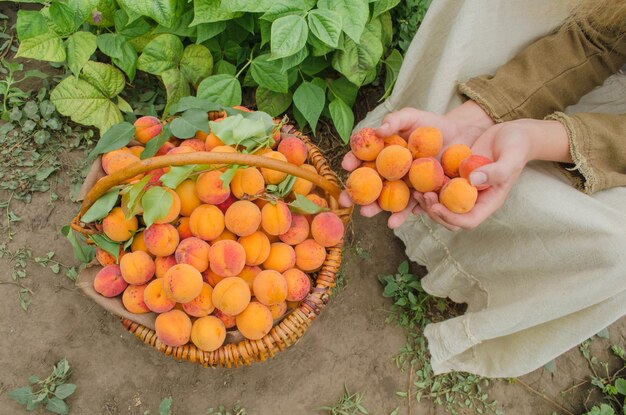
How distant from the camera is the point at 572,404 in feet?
5.08

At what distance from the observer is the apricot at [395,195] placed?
1.03m

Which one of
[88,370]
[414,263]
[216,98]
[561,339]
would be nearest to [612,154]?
[561,339]

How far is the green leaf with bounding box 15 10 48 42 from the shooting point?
126 cm

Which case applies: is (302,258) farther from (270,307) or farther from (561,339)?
(561,339)

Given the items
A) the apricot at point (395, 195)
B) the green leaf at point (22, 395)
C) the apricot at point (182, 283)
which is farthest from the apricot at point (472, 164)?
the green leaf at point (22, 395)

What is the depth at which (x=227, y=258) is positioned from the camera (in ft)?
3.34

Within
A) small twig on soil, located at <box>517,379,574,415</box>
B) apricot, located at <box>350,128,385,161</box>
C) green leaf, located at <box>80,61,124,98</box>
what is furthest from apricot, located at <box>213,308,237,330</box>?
small twig on soil, located at <box>517,379,574,415</box>

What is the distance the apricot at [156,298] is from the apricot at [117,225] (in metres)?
0.13

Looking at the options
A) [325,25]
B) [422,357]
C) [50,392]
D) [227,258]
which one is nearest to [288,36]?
[325,25]

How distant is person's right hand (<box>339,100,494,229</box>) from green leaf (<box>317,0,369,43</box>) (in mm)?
245

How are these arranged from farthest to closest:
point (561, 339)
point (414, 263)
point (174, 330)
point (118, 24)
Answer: point (414, 263), point (118, 24), point (561, 339), point (174, 330)

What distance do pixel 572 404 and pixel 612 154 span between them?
90cm

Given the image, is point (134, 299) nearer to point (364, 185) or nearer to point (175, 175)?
point (175, 175)

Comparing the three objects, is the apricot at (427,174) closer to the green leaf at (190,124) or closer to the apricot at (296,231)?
the apricot at (296,231)
